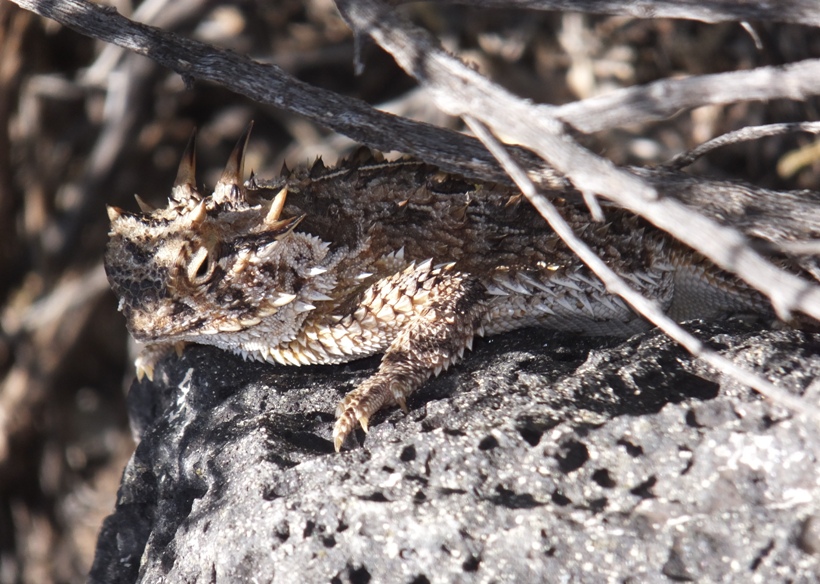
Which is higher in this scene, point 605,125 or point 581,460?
point 605,125

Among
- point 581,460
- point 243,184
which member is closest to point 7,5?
point 243,184

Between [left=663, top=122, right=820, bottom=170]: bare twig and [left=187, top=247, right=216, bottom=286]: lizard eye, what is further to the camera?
[left=187, top=247, right=216, bottom=286]: lizard eye

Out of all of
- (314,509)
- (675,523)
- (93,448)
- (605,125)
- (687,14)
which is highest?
(687,14)

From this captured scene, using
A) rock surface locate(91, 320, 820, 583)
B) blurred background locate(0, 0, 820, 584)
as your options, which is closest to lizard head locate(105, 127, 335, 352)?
rock surface locate(91, 320, 820, 583)

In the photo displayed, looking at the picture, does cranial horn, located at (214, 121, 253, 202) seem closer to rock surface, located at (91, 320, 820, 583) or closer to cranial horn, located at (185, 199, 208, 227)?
cranial horn, located at (185, 199, 208, 227)

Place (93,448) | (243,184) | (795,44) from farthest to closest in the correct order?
(93,448), (795,44), (243,184)

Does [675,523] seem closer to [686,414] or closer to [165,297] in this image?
[686,414]

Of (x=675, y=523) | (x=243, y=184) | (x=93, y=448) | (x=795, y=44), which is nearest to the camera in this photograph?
(x=675, y=523)

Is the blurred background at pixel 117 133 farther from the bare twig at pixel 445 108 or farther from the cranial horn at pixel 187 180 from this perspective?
the bare twig at pixel 445 108
